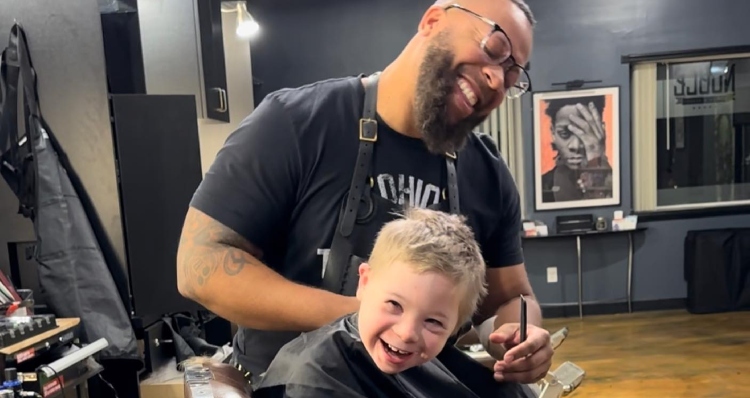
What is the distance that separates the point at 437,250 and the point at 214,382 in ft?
1.40

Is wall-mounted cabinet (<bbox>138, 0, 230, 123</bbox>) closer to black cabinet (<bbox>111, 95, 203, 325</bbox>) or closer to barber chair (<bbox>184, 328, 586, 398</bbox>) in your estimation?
black cabinet (<bbox>111, 95, 203, 325</bbox>)

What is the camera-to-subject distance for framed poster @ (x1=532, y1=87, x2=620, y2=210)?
4801 mm

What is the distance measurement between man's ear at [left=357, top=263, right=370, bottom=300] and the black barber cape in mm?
49

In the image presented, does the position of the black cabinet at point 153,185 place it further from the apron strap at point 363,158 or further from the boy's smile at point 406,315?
the boy's smile at point 406,315

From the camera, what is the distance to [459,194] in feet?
4.22

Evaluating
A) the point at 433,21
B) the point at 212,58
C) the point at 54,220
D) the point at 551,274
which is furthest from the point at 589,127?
the point at 433,21

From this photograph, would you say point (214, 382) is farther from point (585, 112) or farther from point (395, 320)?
point (585, 112)

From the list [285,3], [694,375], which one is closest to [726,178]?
[694,375]

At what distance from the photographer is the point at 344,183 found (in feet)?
3.95

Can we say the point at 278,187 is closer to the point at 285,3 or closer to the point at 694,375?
the point at 694,375

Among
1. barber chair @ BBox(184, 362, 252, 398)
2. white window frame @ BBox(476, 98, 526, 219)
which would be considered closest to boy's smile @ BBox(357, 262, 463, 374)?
barber chair @ BBox(184, 362, 252, 398)

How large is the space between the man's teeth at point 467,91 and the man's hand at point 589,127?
3913 mm

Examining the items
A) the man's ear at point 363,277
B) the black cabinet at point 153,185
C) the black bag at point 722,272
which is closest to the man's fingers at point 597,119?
the black bag at point 722,272

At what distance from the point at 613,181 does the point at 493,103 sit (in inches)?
160
